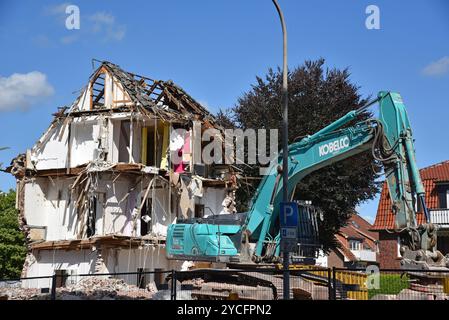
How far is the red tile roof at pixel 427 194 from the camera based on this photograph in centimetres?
4244

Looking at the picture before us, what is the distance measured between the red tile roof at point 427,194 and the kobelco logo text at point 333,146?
22.4 m

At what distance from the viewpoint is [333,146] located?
2000 centimetres

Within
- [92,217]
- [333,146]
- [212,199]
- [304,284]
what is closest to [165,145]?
[212,199]

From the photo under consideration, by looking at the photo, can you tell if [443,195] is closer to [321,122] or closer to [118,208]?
[321,122]

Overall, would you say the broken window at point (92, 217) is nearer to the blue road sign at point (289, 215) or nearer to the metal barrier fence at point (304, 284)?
the metal barrier fence at point (304, 284)

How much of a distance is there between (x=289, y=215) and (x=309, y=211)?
4651mm

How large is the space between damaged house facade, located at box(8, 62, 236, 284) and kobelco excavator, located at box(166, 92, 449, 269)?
28.3ft

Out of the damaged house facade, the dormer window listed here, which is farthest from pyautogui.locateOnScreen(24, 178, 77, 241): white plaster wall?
the dormer window

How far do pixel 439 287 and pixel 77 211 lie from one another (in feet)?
68.0

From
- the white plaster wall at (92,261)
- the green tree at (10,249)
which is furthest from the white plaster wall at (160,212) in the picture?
the green tree at (10,249)

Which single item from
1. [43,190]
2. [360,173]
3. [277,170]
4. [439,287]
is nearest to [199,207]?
[43,190]

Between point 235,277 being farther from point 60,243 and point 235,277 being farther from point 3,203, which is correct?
point 3,203

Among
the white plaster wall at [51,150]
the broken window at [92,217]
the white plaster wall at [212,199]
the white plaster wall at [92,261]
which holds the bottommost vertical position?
the white plaster wall at [92,261]

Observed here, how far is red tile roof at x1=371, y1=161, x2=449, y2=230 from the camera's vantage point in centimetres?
4244
